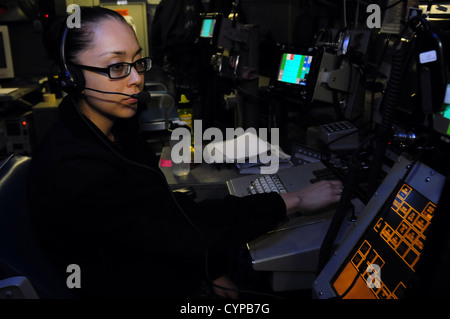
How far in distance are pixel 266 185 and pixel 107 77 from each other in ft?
2.00

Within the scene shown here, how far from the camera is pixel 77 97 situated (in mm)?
949

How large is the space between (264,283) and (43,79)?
10.2 feet

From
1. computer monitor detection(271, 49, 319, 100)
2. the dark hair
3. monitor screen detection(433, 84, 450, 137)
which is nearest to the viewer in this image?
monitor screen detection(433, 84, 450, 137)

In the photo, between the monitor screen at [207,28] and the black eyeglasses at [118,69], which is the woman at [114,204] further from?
the monitor screen at [207,28]

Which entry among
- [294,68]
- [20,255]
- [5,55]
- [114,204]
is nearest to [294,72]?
[294,68]

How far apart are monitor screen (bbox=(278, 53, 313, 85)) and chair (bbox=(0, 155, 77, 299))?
4.75 ft

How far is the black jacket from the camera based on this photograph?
2.53ft

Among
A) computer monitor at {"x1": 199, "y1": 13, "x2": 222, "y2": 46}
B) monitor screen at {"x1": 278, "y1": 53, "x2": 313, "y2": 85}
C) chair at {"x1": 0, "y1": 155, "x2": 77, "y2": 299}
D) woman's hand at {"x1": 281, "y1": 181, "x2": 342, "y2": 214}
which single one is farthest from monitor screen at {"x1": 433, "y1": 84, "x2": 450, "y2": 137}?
computer monitor at {"x1": 199, "y1": 13, "x2": 222, "y2": 46}

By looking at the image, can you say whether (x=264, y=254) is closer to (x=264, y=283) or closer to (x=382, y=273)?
(x=382, y=273)

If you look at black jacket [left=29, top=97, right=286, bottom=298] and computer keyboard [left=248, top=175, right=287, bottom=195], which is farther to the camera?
computer keyboard [left=248, top=175, right=287, bottom=195]

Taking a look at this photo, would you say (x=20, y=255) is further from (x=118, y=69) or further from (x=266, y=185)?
(x=266, y=185)

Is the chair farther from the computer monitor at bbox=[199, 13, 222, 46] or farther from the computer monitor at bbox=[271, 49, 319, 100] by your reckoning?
the computer monitor at bbox=[199, 13, 222, 46]

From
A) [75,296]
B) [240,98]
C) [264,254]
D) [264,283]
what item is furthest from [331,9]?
[75,296]

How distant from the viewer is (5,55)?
10.4 ft
